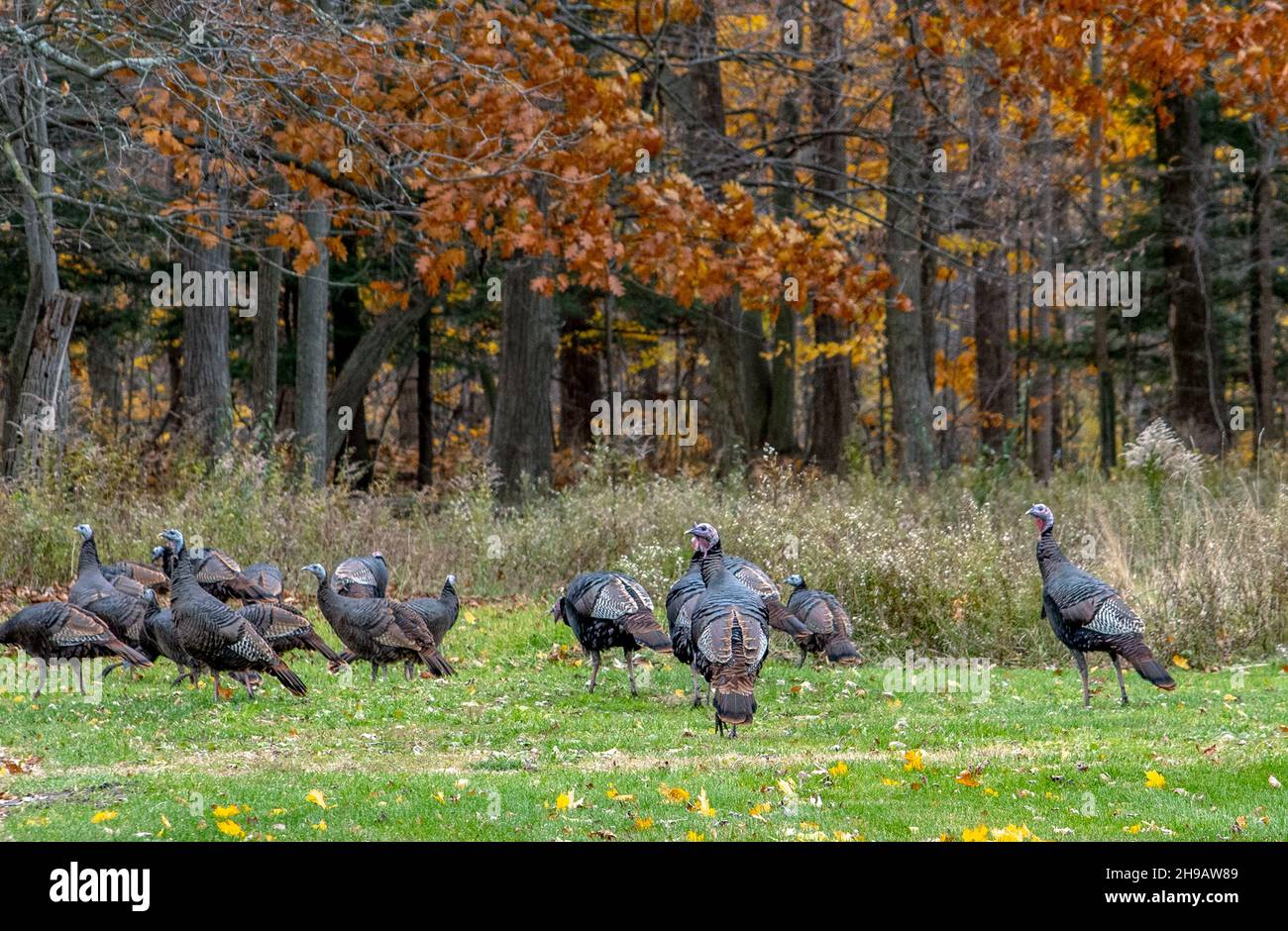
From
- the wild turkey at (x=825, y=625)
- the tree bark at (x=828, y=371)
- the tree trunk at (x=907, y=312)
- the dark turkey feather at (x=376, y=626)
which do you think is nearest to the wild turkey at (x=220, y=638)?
the dark turkey feather at (x=376, y=626)

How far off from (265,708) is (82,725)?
128 centimetres

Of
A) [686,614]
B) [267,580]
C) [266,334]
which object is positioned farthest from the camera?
[266,334]

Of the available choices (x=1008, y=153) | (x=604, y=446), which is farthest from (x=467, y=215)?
(x=1008, y=153)

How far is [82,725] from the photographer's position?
31.9ft

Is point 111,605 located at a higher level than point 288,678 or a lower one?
higher

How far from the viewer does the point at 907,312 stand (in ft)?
76.6

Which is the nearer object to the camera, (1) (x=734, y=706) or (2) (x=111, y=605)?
(1) (x=734, y=706)

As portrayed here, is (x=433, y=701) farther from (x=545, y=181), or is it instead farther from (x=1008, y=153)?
(x=1008, y=153)

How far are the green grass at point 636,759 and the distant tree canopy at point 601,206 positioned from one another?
5.25 metres

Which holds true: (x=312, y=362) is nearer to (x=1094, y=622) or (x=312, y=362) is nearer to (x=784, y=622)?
(x=784, y=622)

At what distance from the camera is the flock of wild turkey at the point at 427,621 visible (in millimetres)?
9406

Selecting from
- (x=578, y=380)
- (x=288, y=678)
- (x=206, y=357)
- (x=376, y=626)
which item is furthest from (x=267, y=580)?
(x=578, y=380)

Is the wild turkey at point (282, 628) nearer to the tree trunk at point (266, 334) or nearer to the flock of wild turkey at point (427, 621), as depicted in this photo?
the flock of wild turkey at point (427, 621)

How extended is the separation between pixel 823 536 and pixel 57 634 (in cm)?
783
